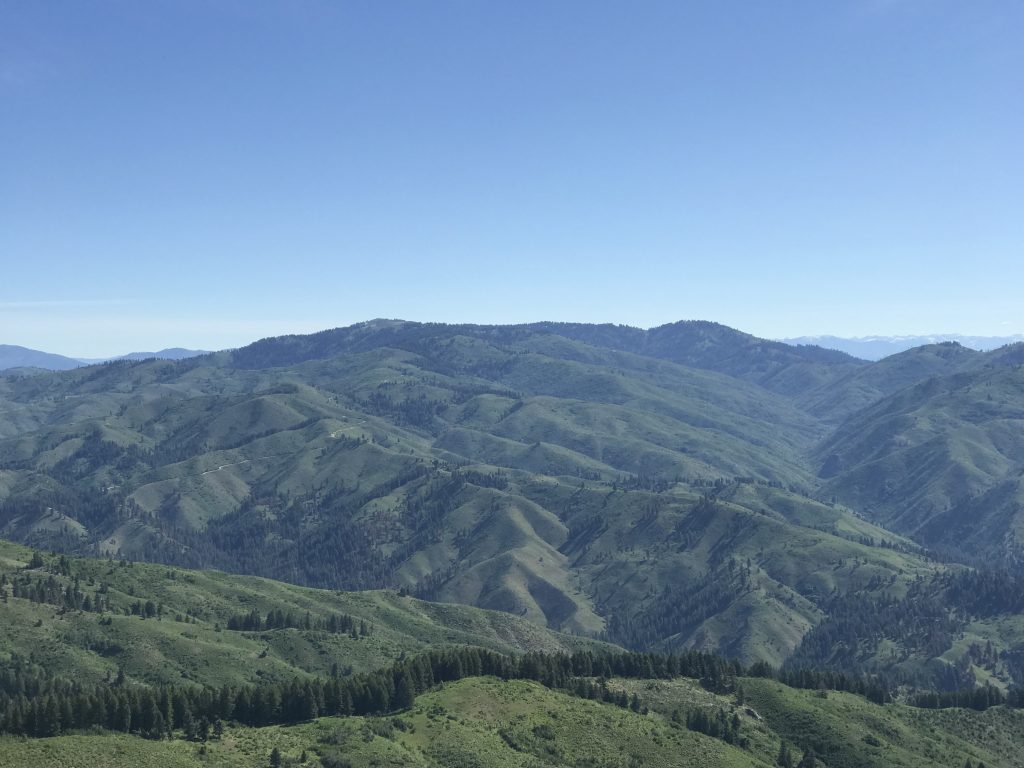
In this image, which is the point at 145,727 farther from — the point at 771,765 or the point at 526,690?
the point at 771,765

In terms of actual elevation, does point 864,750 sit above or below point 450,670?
below

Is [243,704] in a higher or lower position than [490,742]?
higher

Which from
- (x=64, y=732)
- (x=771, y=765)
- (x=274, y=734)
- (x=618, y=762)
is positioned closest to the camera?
(x=64, y=732)

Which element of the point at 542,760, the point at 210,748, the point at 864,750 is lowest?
the point at 864,750

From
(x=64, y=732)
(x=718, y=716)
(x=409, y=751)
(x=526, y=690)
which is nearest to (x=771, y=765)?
(x=718, y=716)

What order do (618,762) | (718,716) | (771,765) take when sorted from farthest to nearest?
(718,716), (771,765), (618,762)

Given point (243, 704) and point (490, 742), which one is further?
point (243, 704)

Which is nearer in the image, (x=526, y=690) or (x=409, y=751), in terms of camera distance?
(x=409, y=751)

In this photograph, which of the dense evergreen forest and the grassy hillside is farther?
the dense evergreen forest

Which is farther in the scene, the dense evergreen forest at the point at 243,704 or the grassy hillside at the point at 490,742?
the dense evergreen forest at the point at 243,704
